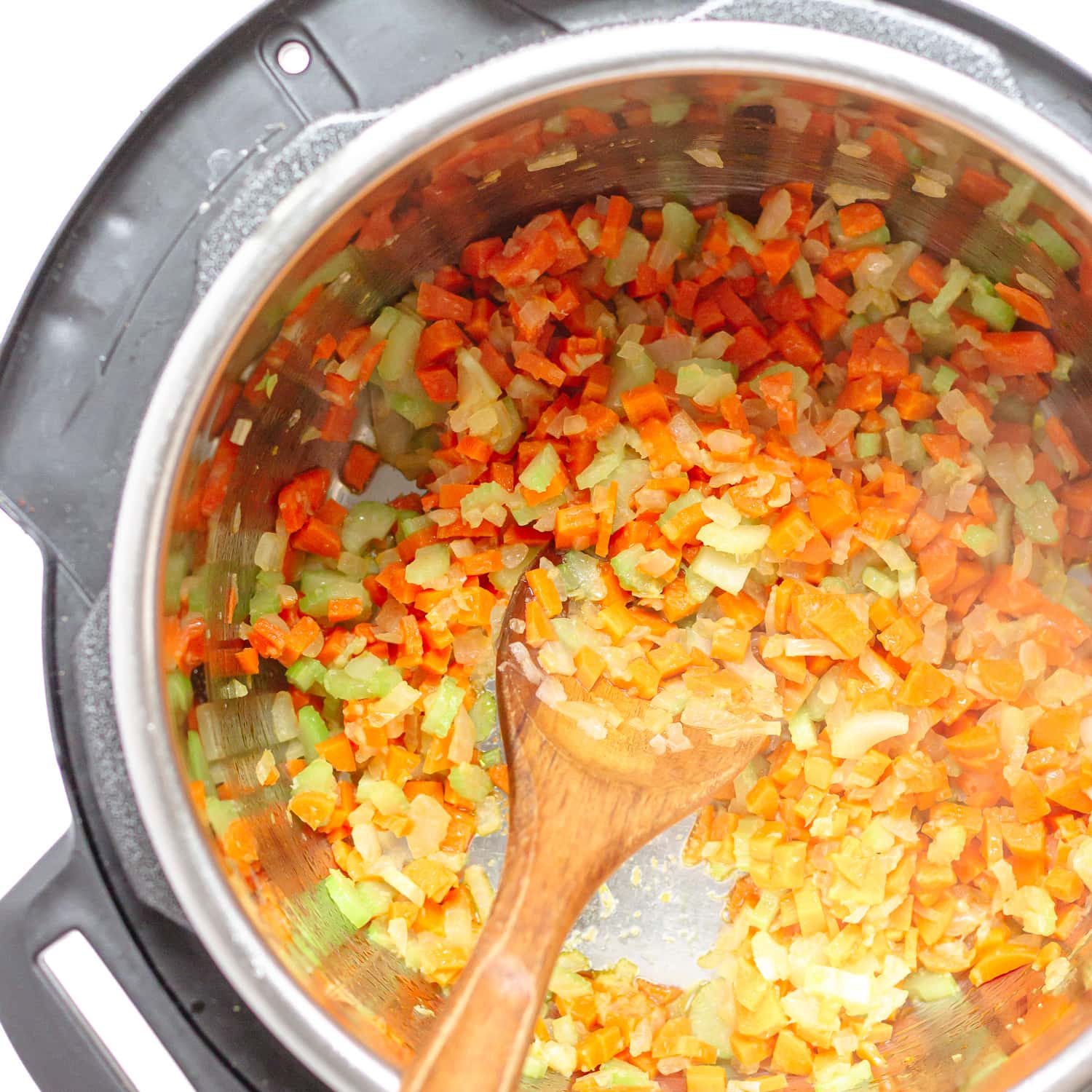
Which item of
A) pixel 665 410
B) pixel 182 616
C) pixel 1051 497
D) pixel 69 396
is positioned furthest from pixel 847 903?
pixel 69 396

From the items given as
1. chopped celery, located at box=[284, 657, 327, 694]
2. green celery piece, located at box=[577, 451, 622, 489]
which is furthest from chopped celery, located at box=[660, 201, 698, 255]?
chopped celery, located at box=[284, 657, 327, 694]

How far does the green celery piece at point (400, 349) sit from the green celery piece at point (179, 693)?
1.96 ft

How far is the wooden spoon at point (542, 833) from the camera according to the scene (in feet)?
3.88

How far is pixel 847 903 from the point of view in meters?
1.66

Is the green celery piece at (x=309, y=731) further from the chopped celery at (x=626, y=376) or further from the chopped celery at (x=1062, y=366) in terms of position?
the chopped celery at (x=1062, y=366)

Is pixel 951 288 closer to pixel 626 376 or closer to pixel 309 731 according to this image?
pixel 626 376

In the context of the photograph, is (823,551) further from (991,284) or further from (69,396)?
(69,396)

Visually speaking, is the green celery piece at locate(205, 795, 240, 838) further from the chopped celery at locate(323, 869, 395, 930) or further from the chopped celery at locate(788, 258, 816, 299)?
the chopped celery at locate(788, 258, 816, 299)

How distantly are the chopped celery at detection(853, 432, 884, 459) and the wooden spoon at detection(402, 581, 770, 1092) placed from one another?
1.66 feet

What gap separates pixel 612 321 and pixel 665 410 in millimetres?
184

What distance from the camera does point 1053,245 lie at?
1.35 metres

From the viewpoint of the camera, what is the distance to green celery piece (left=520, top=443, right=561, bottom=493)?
1.63 meters

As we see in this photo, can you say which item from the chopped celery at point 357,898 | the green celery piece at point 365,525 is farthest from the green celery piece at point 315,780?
the green celery piece at point 365,525

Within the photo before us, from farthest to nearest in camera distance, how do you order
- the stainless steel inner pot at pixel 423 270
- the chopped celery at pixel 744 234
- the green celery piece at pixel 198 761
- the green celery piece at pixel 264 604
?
the chopped celery at pixel 744 234 < the green celery piece at pixel 264 604 < the green celery piece at pixel 198 761 < the stainless steel inner pot at pixel 423 270
